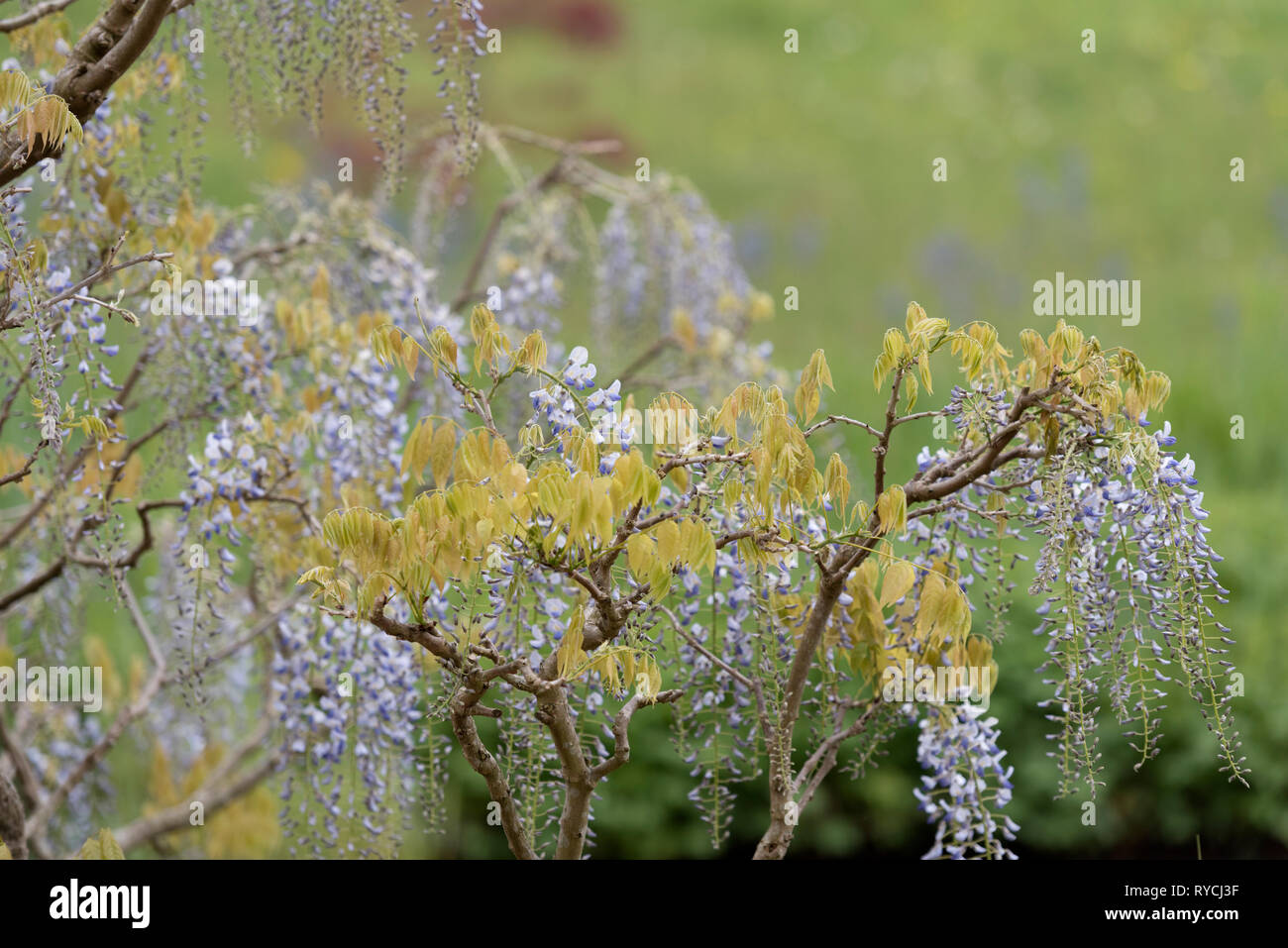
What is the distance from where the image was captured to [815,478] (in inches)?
57.2

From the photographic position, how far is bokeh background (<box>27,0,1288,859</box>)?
316cm

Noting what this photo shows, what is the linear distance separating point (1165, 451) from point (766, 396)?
45 cm

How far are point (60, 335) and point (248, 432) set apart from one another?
0.96ft

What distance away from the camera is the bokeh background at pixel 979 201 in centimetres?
316

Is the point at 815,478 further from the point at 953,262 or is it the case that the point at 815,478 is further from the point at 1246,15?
the point at 1246,15

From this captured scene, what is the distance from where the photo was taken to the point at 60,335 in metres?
1.87

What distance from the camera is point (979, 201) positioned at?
9070mm

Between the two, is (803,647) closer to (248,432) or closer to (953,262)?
(248,432)
